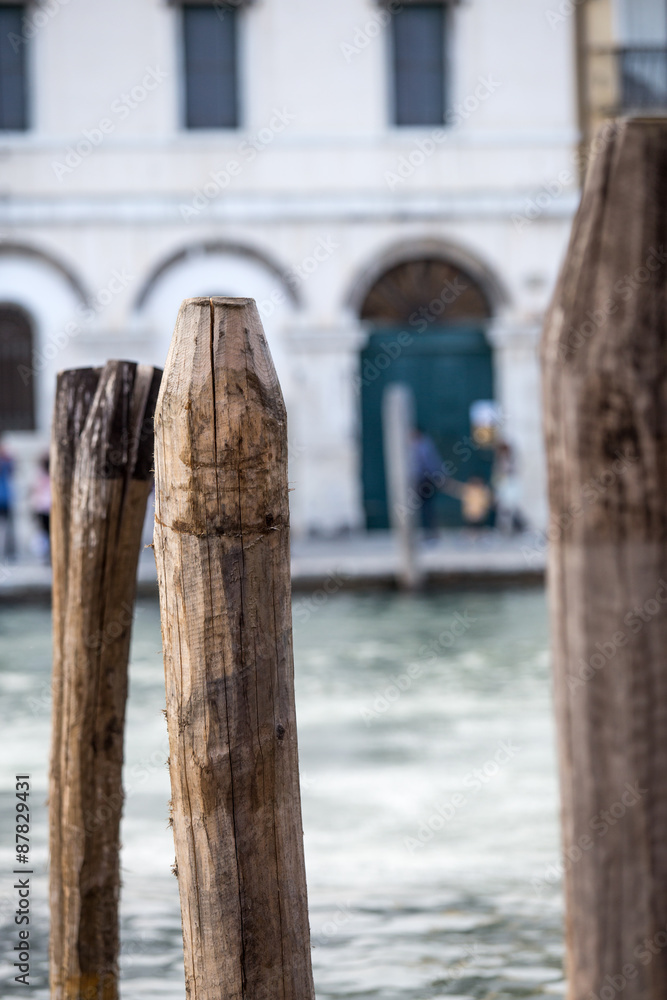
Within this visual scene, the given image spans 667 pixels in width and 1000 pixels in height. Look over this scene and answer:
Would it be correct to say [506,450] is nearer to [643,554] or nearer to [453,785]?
[453,785]

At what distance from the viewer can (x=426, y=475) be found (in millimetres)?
17422

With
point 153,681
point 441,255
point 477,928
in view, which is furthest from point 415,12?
point 477,928

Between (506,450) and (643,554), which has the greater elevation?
(506,450)

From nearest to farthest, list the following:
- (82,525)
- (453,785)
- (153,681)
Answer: (82,525) < (453,785) < (153,681)

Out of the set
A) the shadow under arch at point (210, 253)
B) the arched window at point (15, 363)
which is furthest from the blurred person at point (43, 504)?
the shadow under arch at point (210, 253)

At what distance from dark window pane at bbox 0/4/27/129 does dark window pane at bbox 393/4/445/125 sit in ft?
15.4

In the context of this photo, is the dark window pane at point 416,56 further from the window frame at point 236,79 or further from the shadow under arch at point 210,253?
the shadow under arch at point 210,253

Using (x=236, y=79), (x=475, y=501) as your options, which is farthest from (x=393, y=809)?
(x=236, y=79)

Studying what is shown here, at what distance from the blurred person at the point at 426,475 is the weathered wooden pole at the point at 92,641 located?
1373 cm

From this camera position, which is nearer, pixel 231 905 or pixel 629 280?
pixel 629 280

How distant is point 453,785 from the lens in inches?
277

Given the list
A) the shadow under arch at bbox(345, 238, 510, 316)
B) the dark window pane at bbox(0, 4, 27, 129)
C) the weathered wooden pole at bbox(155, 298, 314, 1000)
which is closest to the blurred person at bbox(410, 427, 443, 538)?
the shadow under arch at bbox(345, 238, 510, 316)

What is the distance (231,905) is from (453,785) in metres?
4.82

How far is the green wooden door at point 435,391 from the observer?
1891 centimetres
